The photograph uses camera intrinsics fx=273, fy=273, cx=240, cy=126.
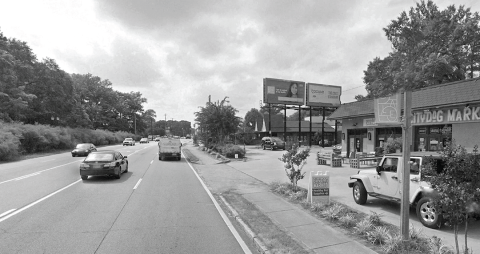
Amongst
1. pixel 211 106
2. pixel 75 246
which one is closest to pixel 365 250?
pixel 75 246

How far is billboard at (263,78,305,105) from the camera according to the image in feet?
152

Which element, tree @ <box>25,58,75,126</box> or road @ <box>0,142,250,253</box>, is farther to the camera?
tree @ <box>25,58,75,126</box>

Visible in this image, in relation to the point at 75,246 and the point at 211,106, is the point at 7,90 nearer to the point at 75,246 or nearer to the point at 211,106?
the point at 211,106

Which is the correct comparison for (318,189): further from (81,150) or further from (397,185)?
(81,150)

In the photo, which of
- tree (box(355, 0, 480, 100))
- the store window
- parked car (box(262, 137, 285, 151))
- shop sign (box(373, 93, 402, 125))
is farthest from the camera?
parked car (box(262, 137, 285, 151))

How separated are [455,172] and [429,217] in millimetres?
3031

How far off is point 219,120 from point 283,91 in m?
19.4

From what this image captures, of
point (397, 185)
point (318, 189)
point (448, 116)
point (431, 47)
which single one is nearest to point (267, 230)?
point (318, 189)

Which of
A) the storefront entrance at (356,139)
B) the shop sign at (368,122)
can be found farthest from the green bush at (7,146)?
the shop sign at (368,122)

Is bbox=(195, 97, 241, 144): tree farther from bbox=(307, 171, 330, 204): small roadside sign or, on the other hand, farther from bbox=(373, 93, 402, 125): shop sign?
bbox=(373, 93, 402, 125): shop sign

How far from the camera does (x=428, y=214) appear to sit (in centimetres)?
602

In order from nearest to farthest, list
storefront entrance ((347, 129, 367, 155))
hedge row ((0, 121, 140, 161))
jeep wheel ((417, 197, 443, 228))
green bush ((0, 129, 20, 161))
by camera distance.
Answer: jeep wheel ((417, 197, 443, 228)) → green bush ((0, 129, 20, 161)) → hedge row ((0, 121, 140, 161)) → storefront entrance ((347, 129, 367, 155))

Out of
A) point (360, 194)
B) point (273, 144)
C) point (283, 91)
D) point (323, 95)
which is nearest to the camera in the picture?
point (360, 194)

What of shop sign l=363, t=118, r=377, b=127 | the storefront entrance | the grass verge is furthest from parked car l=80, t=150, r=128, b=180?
the storefront entrance
